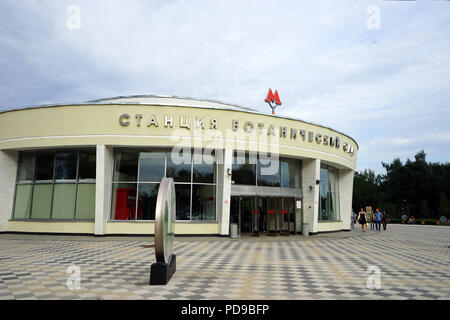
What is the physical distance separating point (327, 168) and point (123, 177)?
13974mm

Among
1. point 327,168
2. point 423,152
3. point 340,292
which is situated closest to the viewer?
point 340,292

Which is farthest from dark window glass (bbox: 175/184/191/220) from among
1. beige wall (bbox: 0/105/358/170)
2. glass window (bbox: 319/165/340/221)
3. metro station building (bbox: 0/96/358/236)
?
glass window (bbox: 319/165/340/221)

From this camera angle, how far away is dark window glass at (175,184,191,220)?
57.2ft

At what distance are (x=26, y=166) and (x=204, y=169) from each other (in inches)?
401

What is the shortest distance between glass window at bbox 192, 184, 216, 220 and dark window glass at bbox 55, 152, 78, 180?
6.61 metres

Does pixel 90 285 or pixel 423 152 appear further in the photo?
pixel 423 152

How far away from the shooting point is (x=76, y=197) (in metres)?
17.6

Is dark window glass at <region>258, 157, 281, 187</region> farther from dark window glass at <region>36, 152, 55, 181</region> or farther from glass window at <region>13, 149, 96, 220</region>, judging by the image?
dark window glass at <region>36, 152, 55, 181</region>

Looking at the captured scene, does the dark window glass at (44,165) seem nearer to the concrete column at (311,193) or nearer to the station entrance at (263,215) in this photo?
the station entrance at (263,215)

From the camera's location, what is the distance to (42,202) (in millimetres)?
18062

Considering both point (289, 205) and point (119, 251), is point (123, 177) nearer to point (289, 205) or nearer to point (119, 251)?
point (119, 251)

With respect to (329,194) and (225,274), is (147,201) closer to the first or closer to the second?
(225,274)
